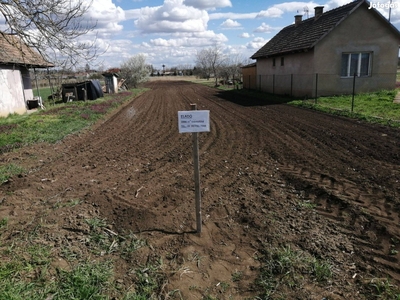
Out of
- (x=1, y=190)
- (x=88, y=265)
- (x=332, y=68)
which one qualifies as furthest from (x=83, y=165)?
(x=332, y=68)

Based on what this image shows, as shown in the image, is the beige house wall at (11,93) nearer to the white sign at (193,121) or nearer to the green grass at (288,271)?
the white sign at (193,121)

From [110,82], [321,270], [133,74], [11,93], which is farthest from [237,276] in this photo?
[133,74]

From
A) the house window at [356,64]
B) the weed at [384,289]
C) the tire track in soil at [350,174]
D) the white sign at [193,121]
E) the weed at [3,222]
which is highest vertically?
the house window at [356,64]

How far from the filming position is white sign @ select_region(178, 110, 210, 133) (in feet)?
14.4

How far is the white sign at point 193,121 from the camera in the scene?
438 cm

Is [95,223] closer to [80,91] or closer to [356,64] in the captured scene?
[356,64]

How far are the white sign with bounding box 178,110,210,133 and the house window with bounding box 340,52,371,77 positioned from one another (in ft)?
63.5

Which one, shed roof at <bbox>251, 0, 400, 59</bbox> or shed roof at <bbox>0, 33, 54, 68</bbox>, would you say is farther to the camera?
shed roof at <bbox>251, 0, 400, 59</bbox>

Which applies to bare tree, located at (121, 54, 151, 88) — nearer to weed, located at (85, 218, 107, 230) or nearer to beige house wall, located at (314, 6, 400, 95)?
beige house wall, located at (314, 6, 400, 95)

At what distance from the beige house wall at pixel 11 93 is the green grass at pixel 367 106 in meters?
15.9

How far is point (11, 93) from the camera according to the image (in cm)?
1741

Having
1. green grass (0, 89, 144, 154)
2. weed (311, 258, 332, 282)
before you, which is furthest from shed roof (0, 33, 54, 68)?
weed (311, 258, 332, 282)

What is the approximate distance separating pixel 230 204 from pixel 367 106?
1320 cm

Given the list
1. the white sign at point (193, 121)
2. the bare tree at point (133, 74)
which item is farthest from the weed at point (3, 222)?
the bare tree at point (133, 74)
